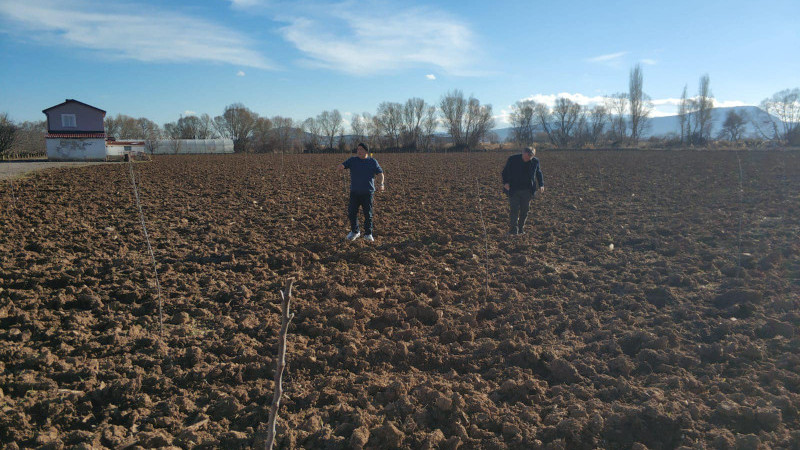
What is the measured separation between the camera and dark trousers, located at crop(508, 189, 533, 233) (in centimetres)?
881

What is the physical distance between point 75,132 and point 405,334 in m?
37.5

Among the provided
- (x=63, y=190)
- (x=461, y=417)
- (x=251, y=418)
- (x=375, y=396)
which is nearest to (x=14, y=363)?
(x=251, y=418)

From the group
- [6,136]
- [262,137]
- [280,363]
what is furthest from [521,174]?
[262,137]

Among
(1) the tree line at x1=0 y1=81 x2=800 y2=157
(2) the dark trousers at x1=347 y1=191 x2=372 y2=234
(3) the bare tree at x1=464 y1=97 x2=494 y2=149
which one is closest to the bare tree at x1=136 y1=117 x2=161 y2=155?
(1) the tree line at x1=0 y1=81 x2=800 y2=157

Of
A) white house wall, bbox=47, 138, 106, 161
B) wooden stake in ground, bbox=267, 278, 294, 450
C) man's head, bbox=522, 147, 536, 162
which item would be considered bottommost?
wooden stake in ground, bbox=267, 278, 294, 450

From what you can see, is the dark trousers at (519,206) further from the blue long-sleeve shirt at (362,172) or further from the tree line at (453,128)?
the tree line at (453,128)

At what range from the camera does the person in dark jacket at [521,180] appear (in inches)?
342

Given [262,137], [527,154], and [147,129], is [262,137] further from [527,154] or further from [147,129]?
[527,154]

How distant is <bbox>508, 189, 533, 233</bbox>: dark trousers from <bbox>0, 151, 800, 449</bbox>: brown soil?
394 millimetres

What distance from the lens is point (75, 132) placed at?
108ft

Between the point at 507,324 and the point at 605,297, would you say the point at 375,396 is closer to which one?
the point at 507,324

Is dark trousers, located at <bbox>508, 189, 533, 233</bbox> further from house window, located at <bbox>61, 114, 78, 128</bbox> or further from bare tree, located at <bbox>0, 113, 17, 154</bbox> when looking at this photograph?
bare tree, located at <bbox>0, 113, 17, 154</bbox>

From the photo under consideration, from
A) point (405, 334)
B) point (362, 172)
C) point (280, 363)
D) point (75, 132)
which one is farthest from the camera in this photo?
point (75, 132)

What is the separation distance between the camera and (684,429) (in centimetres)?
319
